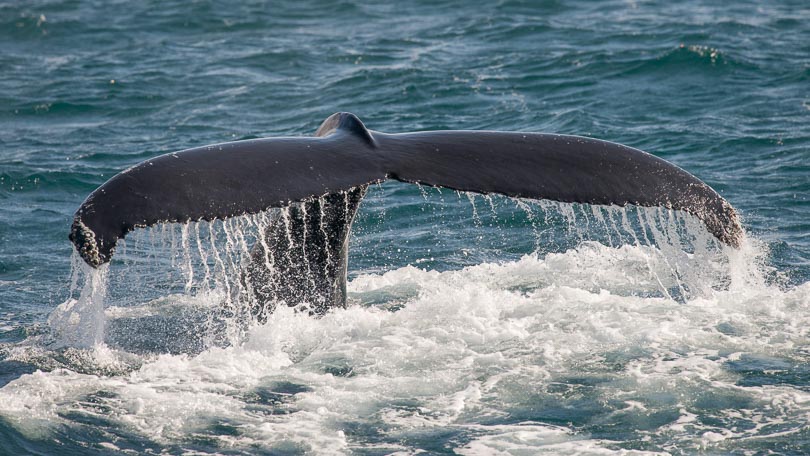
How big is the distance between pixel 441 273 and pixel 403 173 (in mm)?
3270

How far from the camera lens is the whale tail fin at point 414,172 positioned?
16.0ft

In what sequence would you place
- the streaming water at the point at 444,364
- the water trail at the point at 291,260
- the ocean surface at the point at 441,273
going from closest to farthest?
the streaming water at the point at 444,364
the ocean surface at the point at 441,273
the water trail at the point at 291,260

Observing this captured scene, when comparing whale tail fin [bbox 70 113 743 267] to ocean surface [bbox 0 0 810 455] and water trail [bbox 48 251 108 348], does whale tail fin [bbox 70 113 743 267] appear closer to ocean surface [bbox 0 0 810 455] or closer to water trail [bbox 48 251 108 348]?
ocean surface [bbox 0 0 810 455]

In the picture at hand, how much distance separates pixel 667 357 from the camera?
21.1 ft

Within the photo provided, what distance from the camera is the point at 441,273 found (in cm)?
859

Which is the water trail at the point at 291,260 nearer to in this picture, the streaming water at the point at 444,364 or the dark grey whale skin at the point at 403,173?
the streaming water at the point at 444,364

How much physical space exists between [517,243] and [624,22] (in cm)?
1055

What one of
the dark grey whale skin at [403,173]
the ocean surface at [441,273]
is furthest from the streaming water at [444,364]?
the dark grey whale skin at [403,173]

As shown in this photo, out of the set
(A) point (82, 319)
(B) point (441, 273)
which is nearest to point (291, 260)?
(A) point (82, 319)

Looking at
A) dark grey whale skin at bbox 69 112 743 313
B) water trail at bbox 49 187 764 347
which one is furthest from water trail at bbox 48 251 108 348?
dark grey whale skin at bbox 69 112 743 313

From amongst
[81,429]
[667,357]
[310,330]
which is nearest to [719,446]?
[667,357]

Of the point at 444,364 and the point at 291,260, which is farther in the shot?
the point at 444,364

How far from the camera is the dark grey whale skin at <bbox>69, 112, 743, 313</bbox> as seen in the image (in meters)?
4.82

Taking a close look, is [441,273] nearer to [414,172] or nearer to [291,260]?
[291,260]
